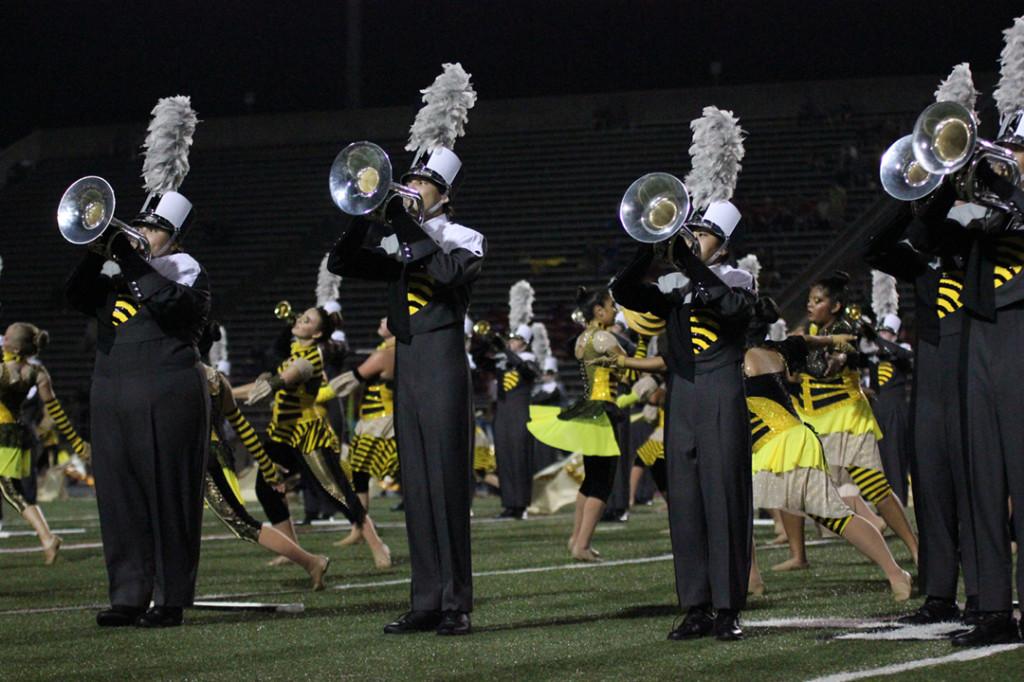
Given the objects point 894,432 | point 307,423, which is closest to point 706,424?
point 307,423

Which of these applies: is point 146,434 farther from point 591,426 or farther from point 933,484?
point 591,426

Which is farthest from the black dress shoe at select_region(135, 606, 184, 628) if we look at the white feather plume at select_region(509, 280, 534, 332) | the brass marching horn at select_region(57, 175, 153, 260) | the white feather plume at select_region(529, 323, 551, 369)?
the white feather plume at select_region(529, 323, 551, 369)

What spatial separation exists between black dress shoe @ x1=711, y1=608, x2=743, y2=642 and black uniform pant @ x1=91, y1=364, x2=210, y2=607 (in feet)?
7.01

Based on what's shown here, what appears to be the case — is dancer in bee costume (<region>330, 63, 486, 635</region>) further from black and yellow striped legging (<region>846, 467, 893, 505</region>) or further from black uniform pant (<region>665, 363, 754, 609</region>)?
black and yellow striped legging (<region>846, 467, 893, 505</region>)

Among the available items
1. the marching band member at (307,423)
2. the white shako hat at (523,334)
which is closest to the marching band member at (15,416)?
the marching band member at (307,423)

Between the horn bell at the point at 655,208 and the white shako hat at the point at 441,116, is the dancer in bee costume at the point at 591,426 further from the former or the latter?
the horn bell at the point at 655,208

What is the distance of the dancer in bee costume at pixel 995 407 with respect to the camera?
17.4 feet

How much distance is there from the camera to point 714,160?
6.31m

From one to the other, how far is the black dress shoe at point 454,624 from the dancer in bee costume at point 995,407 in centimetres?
177

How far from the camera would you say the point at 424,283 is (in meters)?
6.12

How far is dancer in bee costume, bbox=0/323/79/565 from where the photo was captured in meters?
10.4

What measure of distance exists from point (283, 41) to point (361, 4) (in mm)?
1913

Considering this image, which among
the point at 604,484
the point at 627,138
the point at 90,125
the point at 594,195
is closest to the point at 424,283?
the point at 604,484

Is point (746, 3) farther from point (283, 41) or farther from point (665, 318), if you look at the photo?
point (665, 318)
